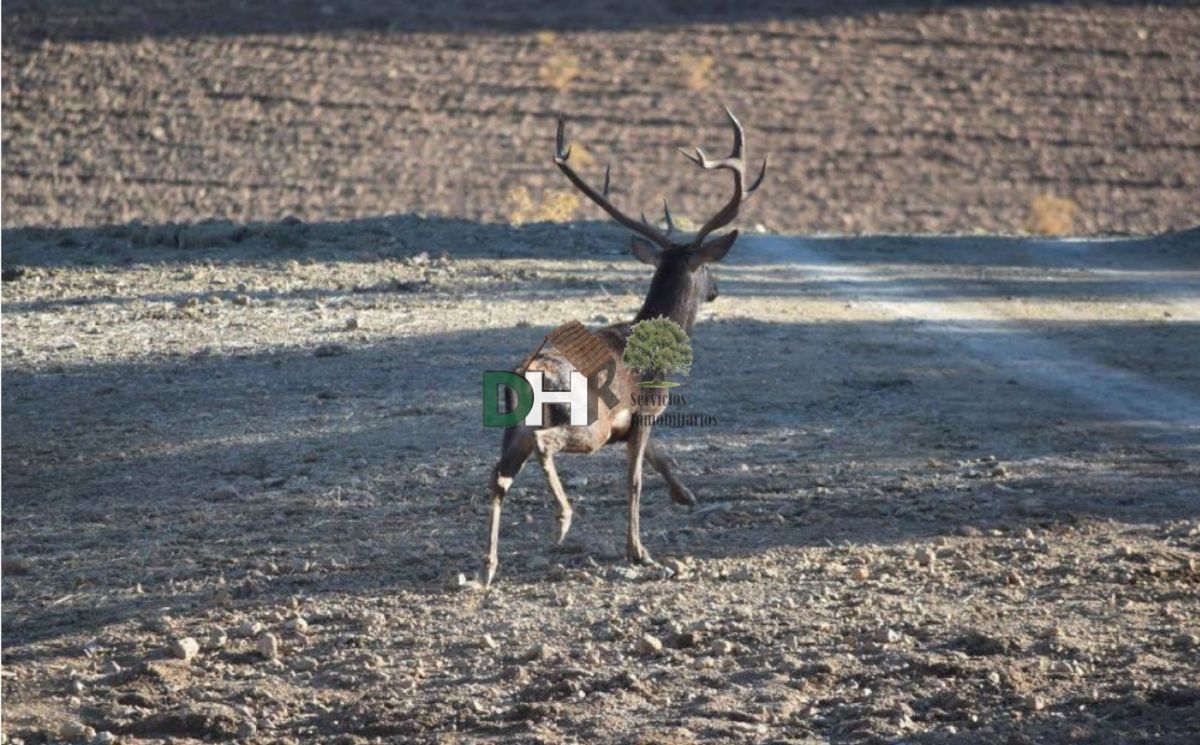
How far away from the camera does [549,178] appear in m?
34.3

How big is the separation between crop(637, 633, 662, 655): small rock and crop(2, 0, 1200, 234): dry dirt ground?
25002mm

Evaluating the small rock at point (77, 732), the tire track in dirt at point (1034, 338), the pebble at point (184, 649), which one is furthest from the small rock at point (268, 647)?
the tire track in dirt at point (1034, 338)

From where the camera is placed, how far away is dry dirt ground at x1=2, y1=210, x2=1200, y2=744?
6.51 meters

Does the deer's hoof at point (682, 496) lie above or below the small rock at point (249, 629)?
above

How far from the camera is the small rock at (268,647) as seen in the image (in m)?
7.12

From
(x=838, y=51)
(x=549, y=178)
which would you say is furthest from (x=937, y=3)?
(x=549, y=178)

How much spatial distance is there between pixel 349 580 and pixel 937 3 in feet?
110

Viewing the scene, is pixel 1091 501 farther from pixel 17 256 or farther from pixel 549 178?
pixel 549 178

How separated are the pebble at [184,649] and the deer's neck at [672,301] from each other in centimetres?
257

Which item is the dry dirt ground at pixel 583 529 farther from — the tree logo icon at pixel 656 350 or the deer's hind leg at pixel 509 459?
the tree logo icon at pixel 656 350

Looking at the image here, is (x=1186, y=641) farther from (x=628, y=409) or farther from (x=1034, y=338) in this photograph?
(x=1034, y=338)

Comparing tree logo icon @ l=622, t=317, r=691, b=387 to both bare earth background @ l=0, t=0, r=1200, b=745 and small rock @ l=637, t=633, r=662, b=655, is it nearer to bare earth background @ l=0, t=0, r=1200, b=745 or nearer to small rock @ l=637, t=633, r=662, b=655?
bare earth background @ l=0, t=0, r=1200, b=745

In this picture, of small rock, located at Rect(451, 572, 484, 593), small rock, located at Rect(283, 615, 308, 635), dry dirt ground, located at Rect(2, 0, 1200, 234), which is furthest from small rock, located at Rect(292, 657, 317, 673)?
dry dirt ground, located at Rect(2, 0, 1200, 234)

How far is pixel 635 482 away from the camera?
7.98 m
